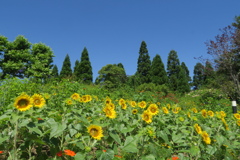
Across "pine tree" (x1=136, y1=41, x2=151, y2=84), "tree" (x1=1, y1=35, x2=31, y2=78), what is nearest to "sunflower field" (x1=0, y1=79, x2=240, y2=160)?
"tree" (x1=1, y1=35, x2=31, y2=78)

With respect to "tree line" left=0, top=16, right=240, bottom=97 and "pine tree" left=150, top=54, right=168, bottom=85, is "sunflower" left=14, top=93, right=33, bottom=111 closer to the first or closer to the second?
"tree line" left=0, top=16, right=240, bottom=97

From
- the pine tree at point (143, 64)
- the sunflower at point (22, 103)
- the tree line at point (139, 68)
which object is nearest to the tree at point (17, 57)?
the tree line at point (139, 68)

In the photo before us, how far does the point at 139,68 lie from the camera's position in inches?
1208

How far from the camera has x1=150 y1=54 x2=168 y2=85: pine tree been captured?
25792mm

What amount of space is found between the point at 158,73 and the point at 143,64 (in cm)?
469

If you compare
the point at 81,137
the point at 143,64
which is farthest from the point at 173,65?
the point at 81,137

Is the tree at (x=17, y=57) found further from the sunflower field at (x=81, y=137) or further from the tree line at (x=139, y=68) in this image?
the sunflower field at (x=81, y=137)

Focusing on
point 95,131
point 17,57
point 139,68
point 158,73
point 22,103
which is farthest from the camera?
point 139,68

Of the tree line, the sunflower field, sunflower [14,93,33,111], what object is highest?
the tree line

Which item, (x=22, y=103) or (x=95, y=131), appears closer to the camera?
(x=22, y=103)

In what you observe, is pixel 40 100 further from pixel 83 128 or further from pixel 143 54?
pixel 143 54

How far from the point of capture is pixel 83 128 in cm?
Result: 174

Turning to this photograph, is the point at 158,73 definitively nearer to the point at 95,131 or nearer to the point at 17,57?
the point at 17,57

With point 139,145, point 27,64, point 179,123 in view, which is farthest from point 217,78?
point 27,64
